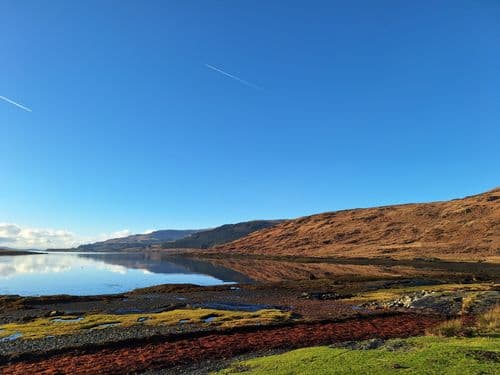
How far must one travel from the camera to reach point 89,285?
8844 cm

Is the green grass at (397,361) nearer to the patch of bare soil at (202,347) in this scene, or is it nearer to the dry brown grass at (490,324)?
the dry brown grass at (490,324)

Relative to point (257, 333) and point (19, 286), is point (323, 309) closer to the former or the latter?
point (257, 333)

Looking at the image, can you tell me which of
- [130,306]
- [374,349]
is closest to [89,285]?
[130,306]

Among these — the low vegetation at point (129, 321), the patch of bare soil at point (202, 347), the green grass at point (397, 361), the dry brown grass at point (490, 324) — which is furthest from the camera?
the low vegetation at point (129, 321)

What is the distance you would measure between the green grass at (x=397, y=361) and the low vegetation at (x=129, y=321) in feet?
56.0

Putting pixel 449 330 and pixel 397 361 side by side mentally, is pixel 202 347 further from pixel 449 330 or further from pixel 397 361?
pixel 449 330

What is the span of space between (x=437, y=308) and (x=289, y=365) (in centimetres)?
3039

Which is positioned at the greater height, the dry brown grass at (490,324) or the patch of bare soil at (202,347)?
the dry brown grass at (490,324)

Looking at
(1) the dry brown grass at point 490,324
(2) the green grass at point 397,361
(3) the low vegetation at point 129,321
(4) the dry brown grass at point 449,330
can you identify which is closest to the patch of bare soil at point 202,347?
(4) the dry brown grass at point 449,330

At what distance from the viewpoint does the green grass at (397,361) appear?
627 inches

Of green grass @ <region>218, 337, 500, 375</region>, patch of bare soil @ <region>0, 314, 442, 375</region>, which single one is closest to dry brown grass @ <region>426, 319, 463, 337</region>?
green grass @ <region>218, 337, 500, 375</region>

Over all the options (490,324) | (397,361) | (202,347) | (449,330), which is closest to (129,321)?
(202,347)

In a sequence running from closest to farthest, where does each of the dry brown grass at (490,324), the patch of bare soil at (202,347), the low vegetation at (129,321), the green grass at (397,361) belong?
the green grass at (397,361) → the patch of bare soil at (202,347) → the dry brown grass at (490,324) → the low vegetation at (129,321)

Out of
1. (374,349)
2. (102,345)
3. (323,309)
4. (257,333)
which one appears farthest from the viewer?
(323,309)
